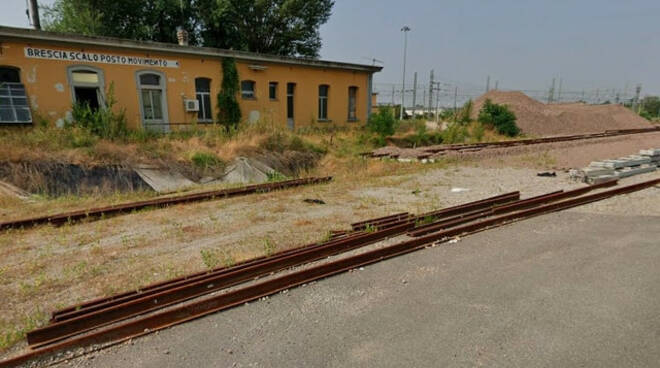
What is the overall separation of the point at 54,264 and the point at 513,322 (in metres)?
5.51

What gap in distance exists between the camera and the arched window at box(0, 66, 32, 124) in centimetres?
1213

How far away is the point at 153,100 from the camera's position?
50.7 ft

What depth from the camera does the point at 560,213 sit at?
22.4ft

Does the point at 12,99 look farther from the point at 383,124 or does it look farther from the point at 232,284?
the point at 383,124

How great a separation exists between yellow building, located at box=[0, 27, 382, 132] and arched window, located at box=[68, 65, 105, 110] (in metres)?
0.03

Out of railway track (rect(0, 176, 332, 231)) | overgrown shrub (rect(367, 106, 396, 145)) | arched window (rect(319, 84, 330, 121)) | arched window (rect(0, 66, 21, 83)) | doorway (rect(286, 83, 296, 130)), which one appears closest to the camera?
railway track (rect(0, 176, 332, 231))

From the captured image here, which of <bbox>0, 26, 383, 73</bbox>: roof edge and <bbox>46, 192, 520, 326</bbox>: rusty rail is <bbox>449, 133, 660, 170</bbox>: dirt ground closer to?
<bbox>46, 192, 520, 326</bbox>: rusty rail

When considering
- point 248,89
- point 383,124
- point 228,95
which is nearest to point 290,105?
point 248,89

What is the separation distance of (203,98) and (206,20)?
14.5 m

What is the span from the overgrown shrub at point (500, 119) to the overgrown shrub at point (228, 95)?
49.8 ft

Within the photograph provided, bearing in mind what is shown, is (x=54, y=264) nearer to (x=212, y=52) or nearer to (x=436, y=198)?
(x=436, y=198)

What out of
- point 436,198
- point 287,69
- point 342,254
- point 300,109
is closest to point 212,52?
point 287,69

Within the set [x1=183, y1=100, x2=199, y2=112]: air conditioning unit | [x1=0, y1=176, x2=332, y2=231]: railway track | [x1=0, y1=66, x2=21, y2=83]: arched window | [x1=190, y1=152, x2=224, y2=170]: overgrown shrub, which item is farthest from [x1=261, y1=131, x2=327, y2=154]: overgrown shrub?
[x1=0, y1=66, x2=21, y2=83]: arched window

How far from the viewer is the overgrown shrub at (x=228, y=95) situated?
16828mm
